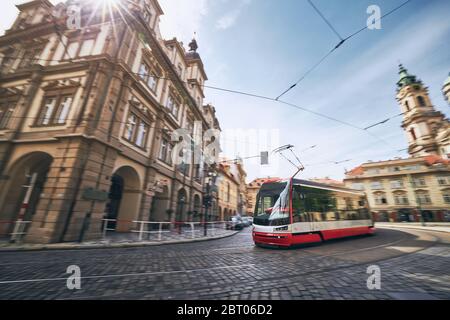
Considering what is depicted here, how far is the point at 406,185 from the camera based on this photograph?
3662 cm

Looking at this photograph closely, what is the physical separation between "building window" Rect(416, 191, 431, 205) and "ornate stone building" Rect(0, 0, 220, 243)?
47.1 meters

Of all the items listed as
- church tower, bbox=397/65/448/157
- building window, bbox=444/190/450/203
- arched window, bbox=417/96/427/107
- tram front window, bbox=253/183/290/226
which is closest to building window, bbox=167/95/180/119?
tram front window, bbox=253/183/290/226

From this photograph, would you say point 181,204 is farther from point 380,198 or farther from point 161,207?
point 380,198

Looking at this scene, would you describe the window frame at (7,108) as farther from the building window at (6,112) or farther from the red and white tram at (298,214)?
the red and white tram at (298,214)

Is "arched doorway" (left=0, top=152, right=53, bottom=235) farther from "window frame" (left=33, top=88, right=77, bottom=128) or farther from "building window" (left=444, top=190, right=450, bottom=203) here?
"building window" (left=444, top=190, right=450, bottom=203)

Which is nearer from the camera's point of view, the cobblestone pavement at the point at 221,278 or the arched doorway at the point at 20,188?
the cobblestone pavement at the point at 221,278

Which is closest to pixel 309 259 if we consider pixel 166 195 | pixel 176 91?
pixel 166 195

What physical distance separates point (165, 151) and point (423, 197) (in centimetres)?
4905

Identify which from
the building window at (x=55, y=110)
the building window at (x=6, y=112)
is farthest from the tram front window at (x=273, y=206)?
the building window at (x=6, y=112)

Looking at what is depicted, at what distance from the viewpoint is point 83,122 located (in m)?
9.08

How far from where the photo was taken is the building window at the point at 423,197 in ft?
114

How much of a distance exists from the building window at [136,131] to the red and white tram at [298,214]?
8888mm

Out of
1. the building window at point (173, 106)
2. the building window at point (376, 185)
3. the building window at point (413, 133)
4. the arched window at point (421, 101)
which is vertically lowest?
the building window at point (376, 185)
